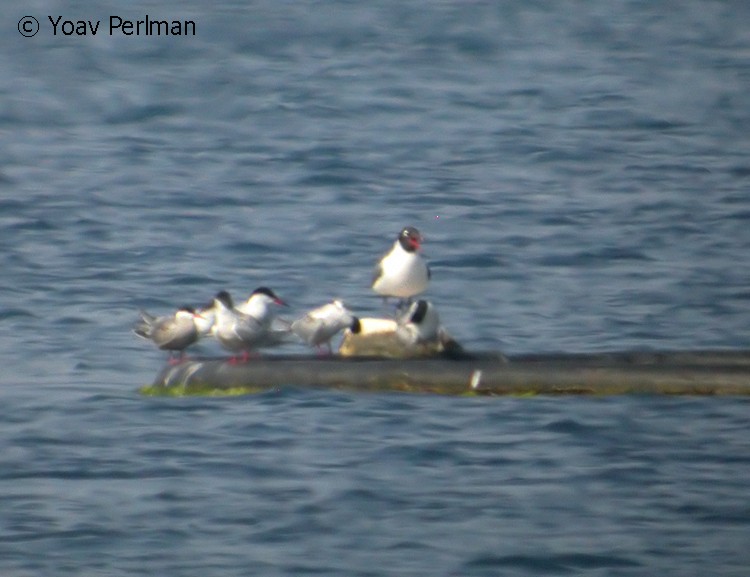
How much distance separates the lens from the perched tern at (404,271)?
1630 cm

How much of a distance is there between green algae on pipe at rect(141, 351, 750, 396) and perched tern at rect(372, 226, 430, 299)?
2.08 feet

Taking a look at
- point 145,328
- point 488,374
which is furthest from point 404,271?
point 145,328

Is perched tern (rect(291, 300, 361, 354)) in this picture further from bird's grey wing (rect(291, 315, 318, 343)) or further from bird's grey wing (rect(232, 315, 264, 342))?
bird's grey wing (rect(232, 315, 264, 342))

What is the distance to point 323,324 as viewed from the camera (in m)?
16.1

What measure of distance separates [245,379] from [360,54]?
24406 mm

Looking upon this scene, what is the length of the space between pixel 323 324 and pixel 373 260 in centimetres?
777

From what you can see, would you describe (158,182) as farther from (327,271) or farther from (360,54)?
(360,54)

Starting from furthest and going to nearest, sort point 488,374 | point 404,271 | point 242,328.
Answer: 1. point 404,271
2. point 242,328
3. point 488,374

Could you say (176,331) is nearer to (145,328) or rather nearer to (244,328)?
(145,328)

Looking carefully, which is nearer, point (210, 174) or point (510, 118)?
point (210, 174)

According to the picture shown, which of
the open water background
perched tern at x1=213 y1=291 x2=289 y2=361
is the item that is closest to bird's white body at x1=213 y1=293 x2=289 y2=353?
perched tern at x1=213 y1=291 x2=289 y2=361

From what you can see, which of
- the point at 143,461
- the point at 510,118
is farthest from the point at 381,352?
the point at 510,118

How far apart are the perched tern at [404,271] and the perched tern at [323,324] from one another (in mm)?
437

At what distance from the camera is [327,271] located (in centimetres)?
2330
